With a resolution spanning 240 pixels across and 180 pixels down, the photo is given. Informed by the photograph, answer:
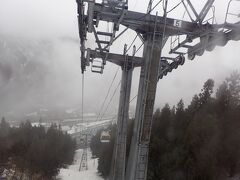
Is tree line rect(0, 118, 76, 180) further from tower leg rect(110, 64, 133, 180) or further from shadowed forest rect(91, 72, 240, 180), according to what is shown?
tower leg rect(110, 64, 133, 180)

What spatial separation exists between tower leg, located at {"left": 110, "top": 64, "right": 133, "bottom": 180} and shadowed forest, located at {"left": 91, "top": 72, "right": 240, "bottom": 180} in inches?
1053

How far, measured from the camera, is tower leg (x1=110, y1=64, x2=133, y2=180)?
18766 millimetres

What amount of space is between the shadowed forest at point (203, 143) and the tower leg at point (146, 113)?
3371 cm

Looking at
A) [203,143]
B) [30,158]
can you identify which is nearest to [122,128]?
[203,143]

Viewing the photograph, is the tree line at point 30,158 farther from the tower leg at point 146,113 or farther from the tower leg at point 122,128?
the tower leg at point 146,113

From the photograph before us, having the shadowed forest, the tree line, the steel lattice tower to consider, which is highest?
Answer: the steel lattice tower

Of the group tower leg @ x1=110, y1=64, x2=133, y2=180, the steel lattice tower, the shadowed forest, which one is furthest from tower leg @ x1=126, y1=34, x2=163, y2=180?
the shadowed forest

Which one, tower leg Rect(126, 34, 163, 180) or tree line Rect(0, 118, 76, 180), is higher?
tower leg Rect(126, 34, 163, 180)

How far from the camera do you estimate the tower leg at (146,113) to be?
11.4 m

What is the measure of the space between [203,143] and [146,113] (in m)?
36.8

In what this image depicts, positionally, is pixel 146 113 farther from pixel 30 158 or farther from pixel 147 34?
pixel 30 158

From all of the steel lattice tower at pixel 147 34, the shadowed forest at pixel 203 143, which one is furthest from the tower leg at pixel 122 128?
the shadowed forest at pixel 203 143

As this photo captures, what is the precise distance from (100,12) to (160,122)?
5268 cm

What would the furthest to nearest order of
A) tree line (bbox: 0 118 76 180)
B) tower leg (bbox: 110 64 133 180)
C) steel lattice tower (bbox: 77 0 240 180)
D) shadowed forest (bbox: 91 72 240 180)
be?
tree line (bbox: 0 118 76 180), shadowed forest (bbox: 91 72 240 180), tower leg (bbox: 110 64 133 180), steel lattice tower (bbox: 77 0 240 180)
